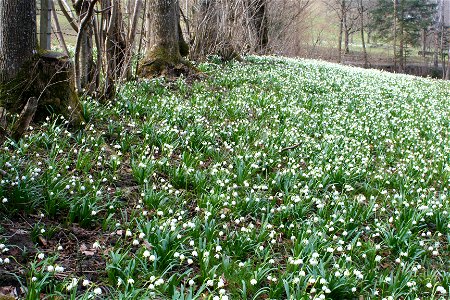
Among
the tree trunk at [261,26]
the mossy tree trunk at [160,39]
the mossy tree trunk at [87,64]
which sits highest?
the tree trunk at [261,26]

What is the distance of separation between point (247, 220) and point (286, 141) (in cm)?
228

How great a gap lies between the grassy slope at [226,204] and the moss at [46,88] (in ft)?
0.97

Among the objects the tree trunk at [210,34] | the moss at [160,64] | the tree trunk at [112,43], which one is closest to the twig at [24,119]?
the tree trunk at [112,43]

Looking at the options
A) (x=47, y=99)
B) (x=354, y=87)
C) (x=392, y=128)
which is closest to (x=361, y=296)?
(x=47, y=99)

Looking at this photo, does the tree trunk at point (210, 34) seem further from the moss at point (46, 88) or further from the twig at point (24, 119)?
the twig at point (24, 119)

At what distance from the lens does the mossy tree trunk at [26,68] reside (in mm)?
5125

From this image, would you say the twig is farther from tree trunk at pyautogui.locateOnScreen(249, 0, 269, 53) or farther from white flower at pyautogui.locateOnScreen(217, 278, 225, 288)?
tree trunk at pyautogui.locateOnScreen(249, 0, 269, 53)

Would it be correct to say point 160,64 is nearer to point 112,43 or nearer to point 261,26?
point 112,43

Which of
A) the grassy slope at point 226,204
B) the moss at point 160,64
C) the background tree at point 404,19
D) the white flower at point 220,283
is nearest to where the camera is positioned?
the white flower at point 220,283

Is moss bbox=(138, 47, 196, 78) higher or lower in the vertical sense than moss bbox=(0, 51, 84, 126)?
higher

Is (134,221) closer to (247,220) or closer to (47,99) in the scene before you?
(247,220)

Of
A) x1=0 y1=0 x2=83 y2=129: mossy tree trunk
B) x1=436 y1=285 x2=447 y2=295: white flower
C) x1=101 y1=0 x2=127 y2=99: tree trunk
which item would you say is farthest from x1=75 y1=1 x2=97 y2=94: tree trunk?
x1=436 y1=285 x2=447 y2=295: white flower

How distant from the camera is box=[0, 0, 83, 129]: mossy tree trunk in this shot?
16.8 feet

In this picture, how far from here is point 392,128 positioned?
8211 millimetres
